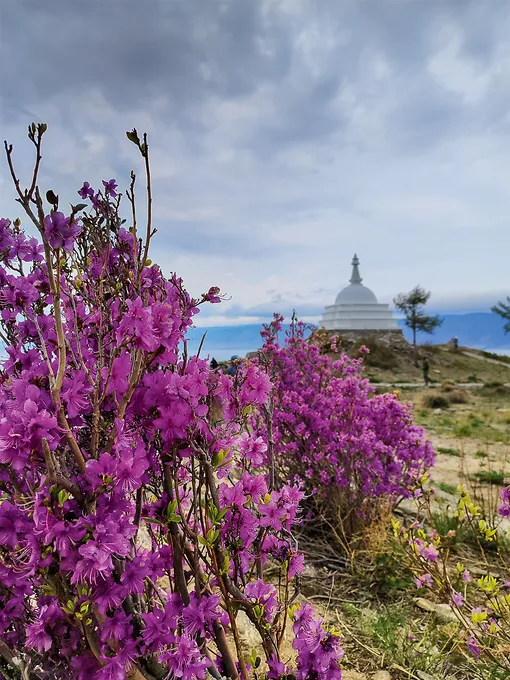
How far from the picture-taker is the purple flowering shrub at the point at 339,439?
4.24 m

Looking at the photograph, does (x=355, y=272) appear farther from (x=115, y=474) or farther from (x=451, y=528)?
(x=115, y=474)

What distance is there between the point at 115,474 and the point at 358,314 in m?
41.2

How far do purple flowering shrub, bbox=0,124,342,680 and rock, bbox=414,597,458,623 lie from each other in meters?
1.91

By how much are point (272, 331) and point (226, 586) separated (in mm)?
3419

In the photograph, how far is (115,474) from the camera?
1230 millimetres

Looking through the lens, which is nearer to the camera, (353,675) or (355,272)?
(353,675)

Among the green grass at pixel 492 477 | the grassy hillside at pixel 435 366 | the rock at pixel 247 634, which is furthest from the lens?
the grassy hillside at pixel 435 366

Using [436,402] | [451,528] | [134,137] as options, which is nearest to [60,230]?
[134,137]

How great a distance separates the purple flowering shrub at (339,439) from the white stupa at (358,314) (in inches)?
1326

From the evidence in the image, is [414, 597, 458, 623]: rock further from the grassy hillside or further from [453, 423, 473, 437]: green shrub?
the grassy hillside

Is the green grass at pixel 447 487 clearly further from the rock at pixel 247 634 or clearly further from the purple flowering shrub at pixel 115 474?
the purple flowering shrub at pixel 115 474

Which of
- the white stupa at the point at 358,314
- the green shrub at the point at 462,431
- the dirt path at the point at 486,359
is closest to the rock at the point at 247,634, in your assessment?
the green shrub at the point at 462,431

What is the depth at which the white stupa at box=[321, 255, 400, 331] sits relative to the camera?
3969 centimetres

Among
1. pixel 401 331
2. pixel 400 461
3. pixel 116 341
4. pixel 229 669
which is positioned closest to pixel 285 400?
pixel 400 461
